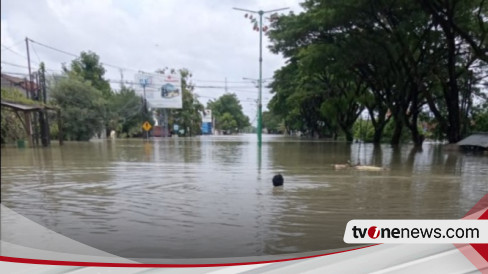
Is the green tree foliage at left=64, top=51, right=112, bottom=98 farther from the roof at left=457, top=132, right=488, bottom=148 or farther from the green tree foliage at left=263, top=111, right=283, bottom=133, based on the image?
the roof at left=457, top=132, right=488, bottom=148

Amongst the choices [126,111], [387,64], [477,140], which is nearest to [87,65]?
[126,111]

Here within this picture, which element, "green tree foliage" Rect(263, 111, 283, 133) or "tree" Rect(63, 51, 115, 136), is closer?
"tree" Rect(63, 51, 115, 136)

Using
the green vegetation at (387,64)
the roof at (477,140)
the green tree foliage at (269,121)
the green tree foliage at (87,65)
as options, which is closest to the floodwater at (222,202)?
the roof at (477,140)

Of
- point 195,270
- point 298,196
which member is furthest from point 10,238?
point 298,196

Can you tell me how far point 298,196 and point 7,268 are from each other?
4.42m

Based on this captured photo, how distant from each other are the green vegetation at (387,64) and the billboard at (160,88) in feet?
2.51

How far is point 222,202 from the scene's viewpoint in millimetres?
5012

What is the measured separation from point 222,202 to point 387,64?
15384 mm

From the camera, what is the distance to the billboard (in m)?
2.40

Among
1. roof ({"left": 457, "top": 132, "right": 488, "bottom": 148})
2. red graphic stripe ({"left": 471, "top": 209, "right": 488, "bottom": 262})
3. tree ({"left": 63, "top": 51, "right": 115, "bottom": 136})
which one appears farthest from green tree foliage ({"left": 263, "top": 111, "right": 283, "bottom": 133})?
red graphic stripe ({"left": 471, "top": 209, "right": 488, "bottom": 262})

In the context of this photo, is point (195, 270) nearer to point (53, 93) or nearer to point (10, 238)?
point (10, 238)

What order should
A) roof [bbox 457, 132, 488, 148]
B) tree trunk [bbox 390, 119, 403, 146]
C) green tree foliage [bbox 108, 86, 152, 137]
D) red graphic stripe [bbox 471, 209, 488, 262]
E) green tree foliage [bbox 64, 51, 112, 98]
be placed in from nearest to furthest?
red graphic stripe [bbox 471, 209, 488, 262] → roof [bbox 457, 132, 488, 148] → green tree foliage [bbox 64, 51, 112, 98] → green tree foliage [bbox 108, 86, 152, 137] → tree trunk [bbox 390, 119, 403, 146]

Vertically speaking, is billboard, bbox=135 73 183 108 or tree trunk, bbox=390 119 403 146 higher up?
billboard, bbox=135 73 183 108

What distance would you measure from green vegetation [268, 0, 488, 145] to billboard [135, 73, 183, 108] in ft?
2.51
